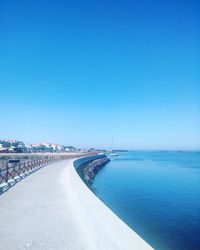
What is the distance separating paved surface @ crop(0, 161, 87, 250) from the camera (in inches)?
192

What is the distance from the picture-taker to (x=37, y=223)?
6094 millimetres

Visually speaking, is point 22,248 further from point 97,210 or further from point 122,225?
point 122,225

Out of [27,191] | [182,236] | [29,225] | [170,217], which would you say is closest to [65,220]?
[29,225]

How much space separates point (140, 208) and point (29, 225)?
14304 millimetres

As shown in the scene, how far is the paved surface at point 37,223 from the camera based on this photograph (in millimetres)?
4871

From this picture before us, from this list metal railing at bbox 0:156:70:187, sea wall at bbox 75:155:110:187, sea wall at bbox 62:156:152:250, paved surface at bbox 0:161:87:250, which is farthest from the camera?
sea wall at bbox 75:155:110:187

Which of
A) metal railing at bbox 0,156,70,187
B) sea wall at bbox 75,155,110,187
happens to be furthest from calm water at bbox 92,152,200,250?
metal railing at bbox 0,156,70,187

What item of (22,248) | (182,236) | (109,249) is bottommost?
(182,236)

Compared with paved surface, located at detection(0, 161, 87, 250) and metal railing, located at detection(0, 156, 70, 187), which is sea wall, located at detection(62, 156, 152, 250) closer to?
paved surface, located at detection(0, 161, 87, 250)

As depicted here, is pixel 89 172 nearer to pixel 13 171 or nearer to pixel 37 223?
pixel 13 171

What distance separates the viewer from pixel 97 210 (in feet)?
17.3

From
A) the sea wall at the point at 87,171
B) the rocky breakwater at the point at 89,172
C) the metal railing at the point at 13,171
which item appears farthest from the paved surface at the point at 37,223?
the rocky breakwater at the point at 89,172

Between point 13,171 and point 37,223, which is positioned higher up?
point 13,171

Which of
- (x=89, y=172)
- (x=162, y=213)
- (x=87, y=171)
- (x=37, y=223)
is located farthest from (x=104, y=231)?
(x=89, y=172)
